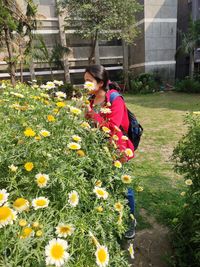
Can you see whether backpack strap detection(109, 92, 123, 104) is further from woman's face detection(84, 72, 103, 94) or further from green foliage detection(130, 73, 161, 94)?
green foliage detection(130, 73, 161, 94)

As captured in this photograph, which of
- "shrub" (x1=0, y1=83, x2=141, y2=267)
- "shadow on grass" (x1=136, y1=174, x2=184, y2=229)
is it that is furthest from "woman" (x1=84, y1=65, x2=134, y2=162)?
"shadow on grass" (x1=136, y1=174, x2=184, y2=229)

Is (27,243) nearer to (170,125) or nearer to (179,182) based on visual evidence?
(179,182)

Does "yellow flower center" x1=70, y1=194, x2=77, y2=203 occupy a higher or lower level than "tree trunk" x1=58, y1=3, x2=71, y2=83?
lower

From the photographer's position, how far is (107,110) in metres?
1.69

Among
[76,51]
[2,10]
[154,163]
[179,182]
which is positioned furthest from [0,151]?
[76,51]

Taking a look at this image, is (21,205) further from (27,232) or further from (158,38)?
(158,38)

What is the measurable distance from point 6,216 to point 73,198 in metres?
0.30

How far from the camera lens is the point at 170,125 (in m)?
6.77

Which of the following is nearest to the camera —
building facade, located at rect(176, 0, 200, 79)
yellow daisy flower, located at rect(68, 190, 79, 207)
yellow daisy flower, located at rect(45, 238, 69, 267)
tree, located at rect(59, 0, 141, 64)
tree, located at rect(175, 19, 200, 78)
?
yellow daisy flower, located at rect(45, 238, 69, 267)

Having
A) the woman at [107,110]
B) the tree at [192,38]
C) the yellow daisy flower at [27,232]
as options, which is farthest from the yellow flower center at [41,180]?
the tree at [192,38]

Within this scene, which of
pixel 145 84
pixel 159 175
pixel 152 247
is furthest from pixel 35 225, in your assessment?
pixel 145 84

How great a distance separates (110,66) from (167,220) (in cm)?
1981

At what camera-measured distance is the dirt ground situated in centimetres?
194

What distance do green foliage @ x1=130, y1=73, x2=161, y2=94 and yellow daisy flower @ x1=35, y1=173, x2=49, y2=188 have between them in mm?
16317
